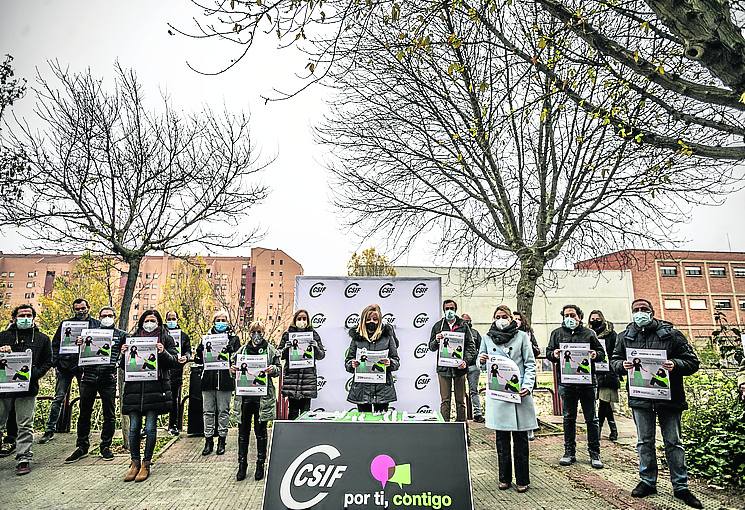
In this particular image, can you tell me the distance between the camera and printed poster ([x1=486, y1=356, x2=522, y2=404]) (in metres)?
6.05

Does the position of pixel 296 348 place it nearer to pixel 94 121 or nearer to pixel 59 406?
pixel 59 406

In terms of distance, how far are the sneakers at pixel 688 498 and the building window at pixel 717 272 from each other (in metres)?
48.9

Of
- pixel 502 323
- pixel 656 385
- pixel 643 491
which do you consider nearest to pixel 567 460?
pixel 643 491

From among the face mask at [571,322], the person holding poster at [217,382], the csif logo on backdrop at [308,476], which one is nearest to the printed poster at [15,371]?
the person holding poster at [217,382]

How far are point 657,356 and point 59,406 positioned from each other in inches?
384

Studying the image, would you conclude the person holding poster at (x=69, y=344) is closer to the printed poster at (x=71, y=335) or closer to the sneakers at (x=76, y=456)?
the printed poster at (x=71, y=335)

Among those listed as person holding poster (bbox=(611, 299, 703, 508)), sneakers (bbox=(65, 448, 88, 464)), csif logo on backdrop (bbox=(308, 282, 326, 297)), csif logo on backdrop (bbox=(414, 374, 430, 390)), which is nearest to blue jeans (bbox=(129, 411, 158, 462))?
sneakers (bbox=(65, 448, 88, 464))

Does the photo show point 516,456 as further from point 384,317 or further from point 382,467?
point 384,317

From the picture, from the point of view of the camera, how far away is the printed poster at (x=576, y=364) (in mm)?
6961

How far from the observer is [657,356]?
18.7 ft

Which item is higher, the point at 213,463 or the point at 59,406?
the point at 59,406

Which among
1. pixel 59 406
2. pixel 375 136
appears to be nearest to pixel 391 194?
pixel 375 136

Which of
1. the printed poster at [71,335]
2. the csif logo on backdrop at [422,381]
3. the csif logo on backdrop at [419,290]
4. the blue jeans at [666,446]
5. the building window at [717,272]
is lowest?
the blue jeans at [666,446]

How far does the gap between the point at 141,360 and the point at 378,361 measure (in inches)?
133
